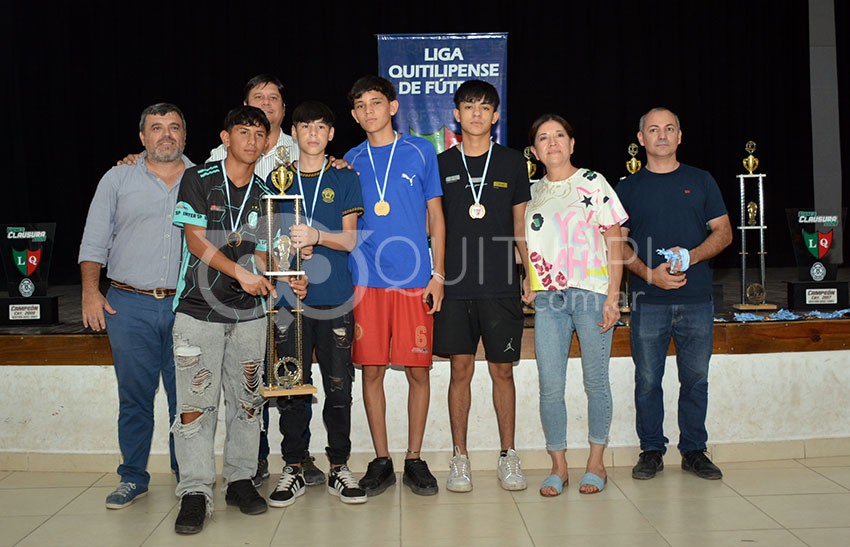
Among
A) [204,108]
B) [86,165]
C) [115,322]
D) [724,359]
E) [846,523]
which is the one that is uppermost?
[204,108]

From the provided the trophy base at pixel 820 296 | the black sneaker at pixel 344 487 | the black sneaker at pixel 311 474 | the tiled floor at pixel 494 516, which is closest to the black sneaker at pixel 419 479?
the tiled floor at pixel 494 516

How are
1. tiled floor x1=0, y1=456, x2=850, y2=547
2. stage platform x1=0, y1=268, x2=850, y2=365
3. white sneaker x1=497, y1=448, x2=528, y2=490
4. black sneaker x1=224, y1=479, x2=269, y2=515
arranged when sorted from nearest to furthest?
tiled floor x1=0, y1=456, x2=850, y2=547 → black sneaker x1=224, y1=479, x2=269, y2=515 → white sneaker x1=497, y1=448, x2=528, y2=490 → stage platform x1=0, y1=268, x2=850, y2=365

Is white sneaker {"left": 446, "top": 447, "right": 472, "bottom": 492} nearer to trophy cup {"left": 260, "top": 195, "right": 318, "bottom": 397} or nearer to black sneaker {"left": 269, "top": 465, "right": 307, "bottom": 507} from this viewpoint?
black sneaker {"left": 269, "top": 465, "right": 307, "bottom": 507}

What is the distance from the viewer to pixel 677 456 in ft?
11.1

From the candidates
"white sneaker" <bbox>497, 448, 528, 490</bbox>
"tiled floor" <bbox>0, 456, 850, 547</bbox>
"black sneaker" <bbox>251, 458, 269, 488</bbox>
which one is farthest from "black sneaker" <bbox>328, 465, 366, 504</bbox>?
"white sneaker" <bbox>497, 448, 528, 490</bbox>

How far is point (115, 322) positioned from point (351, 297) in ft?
2.92

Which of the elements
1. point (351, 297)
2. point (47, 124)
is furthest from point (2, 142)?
point (351, 297)

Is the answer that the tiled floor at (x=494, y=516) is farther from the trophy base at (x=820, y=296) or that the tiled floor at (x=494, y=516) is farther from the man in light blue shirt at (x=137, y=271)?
the trophy base at (x=820, y=296)

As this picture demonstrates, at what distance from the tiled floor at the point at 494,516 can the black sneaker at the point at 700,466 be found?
31 millimetres

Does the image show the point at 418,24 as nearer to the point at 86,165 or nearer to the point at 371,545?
the point at 86,165

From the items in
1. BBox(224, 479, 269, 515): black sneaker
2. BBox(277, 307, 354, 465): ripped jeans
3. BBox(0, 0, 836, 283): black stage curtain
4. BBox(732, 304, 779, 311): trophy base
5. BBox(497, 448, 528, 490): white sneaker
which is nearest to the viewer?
BBox(224, 479, 269, 515): black sneaker

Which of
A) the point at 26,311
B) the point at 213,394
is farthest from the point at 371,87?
the point at 26,311

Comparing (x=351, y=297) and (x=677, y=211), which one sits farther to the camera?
(x=677, y=211)

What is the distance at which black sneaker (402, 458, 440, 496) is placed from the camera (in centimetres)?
299
